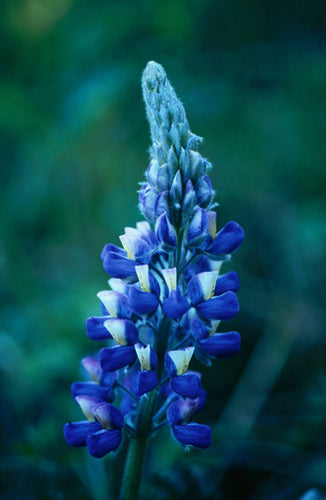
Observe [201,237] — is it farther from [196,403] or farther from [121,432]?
[121,432]

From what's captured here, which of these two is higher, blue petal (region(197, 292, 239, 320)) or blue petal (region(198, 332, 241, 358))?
blue petal (region(197, 292, 239, 320))

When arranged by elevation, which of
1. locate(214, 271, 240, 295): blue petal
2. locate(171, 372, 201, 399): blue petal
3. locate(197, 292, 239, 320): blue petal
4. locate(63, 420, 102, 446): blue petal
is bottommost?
locate(63, 420, 102, 446): blue petal

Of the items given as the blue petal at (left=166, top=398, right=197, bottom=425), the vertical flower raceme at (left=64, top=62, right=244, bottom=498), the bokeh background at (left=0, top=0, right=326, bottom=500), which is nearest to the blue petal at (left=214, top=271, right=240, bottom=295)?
the vertical flower raceme at (left=64, top=62, right=244, bottom=498)

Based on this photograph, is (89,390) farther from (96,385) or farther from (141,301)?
(141,301)

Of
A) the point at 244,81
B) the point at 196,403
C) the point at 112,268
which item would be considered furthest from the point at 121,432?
the point at 244,81

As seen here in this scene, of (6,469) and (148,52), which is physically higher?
(148,52)

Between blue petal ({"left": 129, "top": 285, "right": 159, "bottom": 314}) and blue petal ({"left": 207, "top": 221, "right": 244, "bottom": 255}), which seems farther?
blue petal ({"left": 207, "top": 221, "right": 244, "bottom": 255})

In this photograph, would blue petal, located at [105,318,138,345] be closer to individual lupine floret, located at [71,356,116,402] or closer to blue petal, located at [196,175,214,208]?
individual lupine floret, located at [71,356,116,402]

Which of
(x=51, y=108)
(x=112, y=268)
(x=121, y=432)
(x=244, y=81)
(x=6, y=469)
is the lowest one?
(x=6, y=469)
